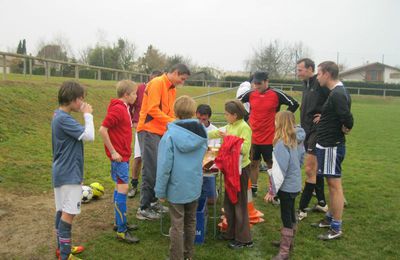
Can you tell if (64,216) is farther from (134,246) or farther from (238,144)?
(238,144)

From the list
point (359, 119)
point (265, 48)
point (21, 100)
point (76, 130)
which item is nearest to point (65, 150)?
point (76, 130)

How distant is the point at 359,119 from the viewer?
2288cm

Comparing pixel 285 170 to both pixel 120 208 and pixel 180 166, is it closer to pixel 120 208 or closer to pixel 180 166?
pixel 180 166

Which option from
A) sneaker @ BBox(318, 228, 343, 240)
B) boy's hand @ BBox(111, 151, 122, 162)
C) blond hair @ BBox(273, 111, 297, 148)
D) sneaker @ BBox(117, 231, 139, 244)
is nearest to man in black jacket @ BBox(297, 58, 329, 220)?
sneaker @ BBox(318, 228, 343, 240)

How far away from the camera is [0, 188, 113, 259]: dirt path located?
14.6 feet

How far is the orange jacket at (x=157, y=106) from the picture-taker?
17.0ft

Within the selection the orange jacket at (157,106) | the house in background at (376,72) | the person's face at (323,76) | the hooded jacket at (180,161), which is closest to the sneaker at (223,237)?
the hooded jacket at (180,161)

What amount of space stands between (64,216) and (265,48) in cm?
6578

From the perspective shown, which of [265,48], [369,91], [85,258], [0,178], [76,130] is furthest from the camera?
[265,48]

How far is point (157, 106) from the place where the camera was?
5.18 meters

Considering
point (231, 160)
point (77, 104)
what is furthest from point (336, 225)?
point (77, 104)

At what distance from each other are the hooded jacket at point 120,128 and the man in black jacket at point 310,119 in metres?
2.82

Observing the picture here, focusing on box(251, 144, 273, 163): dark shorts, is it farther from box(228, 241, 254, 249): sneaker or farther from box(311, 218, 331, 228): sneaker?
box(228, 241, 254, 249): sneaker

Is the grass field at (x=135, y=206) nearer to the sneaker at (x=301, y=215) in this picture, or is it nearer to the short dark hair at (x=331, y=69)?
the sneaker at (x=301, y=215)
